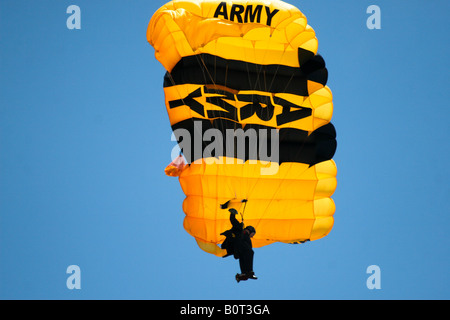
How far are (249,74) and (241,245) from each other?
2687 millimetres

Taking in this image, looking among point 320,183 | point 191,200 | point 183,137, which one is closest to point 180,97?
point 183,137

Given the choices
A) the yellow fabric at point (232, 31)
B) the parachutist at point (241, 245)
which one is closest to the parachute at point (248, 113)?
the yellow fabric at point (232, 31)

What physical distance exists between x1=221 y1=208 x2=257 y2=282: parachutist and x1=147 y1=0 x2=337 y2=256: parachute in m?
0.57

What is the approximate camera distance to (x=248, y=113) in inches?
584

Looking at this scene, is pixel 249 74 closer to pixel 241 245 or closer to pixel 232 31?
pixel 232 31

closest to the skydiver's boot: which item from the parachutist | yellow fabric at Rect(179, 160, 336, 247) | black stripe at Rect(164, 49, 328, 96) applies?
the parachutist

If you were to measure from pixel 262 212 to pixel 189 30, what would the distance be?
3.01 meters

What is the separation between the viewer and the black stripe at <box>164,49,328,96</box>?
1467 centimetres

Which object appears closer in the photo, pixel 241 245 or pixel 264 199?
pixel 241 245

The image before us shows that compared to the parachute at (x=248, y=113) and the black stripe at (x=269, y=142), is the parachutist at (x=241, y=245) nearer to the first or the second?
the parachute at (x=248, y=113)

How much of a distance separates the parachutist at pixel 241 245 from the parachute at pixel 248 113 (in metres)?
0.57

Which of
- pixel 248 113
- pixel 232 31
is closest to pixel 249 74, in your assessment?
pixel 248 113

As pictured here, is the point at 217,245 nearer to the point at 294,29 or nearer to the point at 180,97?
the point at 180,97

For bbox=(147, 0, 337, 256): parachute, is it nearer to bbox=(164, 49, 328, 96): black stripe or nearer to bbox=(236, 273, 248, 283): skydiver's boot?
bbox=(164, 49, 328, 96): black stripe
